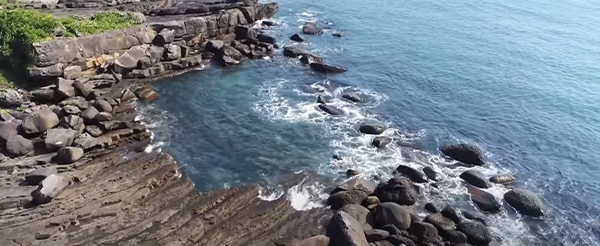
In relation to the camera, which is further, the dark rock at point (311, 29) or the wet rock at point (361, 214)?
the dark rock at point (311, 29)

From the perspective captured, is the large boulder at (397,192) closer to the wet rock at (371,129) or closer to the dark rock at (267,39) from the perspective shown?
the wet rock at (371,129)

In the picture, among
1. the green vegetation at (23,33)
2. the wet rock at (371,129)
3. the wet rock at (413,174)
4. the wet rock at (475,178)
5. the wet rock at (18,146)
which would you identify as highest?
the green vegetation at (23,33)

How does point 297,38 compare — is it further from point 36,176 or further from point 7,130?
point 36,176

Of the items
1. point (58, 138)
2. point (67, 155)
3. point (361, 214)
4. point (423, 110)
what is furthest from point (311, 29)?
point (361, 214)

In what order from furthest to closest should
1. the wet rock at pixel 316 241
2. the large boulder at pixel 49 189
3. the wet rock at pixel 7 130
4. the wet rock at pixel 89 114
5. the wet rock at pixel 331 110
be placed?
the wet rock at pixel 331 110 → the wet rock at pixel 89 114 → the wet rock at pixel 7 130 → the large boulder at pixel 49 189 → the wet rock at pixel 316 241

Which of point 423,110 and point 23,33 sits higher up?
point 23,33

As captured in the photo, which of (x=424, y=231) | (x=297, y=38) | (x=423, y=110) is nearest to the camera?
(x=424, y=231)

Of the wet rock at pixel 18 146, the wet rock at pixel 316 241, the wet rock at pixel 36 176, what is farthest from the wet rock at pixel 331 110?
the wet rock at pixel 18 146
